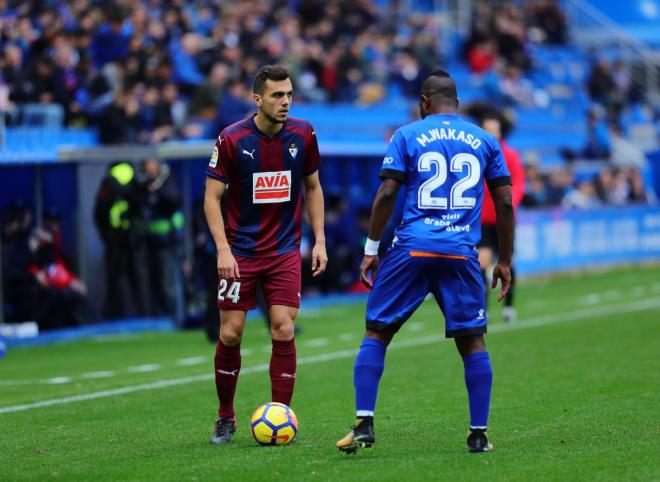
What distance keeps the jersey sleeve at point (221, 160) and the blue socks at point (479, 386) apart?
6.14ft

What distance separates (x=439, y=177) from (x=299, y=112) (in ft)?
58.1

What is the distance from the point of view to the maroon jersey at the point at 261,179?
8.30 m

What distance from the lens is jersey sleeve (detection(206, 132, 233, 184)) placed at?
8.24m

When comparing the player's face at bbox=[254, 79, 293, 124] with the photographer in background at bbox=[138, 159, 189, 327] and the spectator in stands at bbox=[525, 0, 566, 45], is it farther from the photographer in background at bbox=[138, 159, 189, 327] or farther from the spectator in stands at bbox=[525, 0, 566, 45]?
the spectator in stands at bbox=[525, 0, 566, 45]

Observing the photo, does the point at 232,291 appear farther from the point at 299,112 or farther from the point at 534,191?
the point at 534,191

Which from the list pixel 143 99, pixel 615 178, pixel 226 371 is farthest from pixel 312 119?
pixel 226 371

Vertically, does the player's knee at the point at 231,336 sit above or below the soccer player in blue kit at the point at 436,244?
below

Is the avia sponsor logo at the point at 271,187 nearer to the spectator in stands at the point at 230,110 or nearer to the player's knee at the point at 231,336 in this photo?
the player's knee at the point at 231,336

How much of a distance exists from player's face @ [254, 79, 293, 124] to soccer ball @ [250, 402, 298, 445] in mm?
1748

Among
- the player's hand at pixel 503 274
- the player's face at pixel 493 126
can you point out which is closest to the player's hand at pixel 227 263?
the player's hand at pixel 503 274

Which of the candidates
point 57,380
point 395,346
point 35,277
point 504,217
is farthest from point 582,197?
point 504,217

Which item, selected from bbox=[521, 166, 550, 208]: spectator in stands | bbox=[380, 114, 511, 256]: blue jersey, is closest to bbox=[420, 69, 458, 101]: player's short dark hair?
bbox=[380, 114, 511, 256]: blue jersey

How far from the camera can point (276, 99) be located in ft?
27.0

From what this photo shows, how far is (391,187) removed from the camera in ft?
24.5
